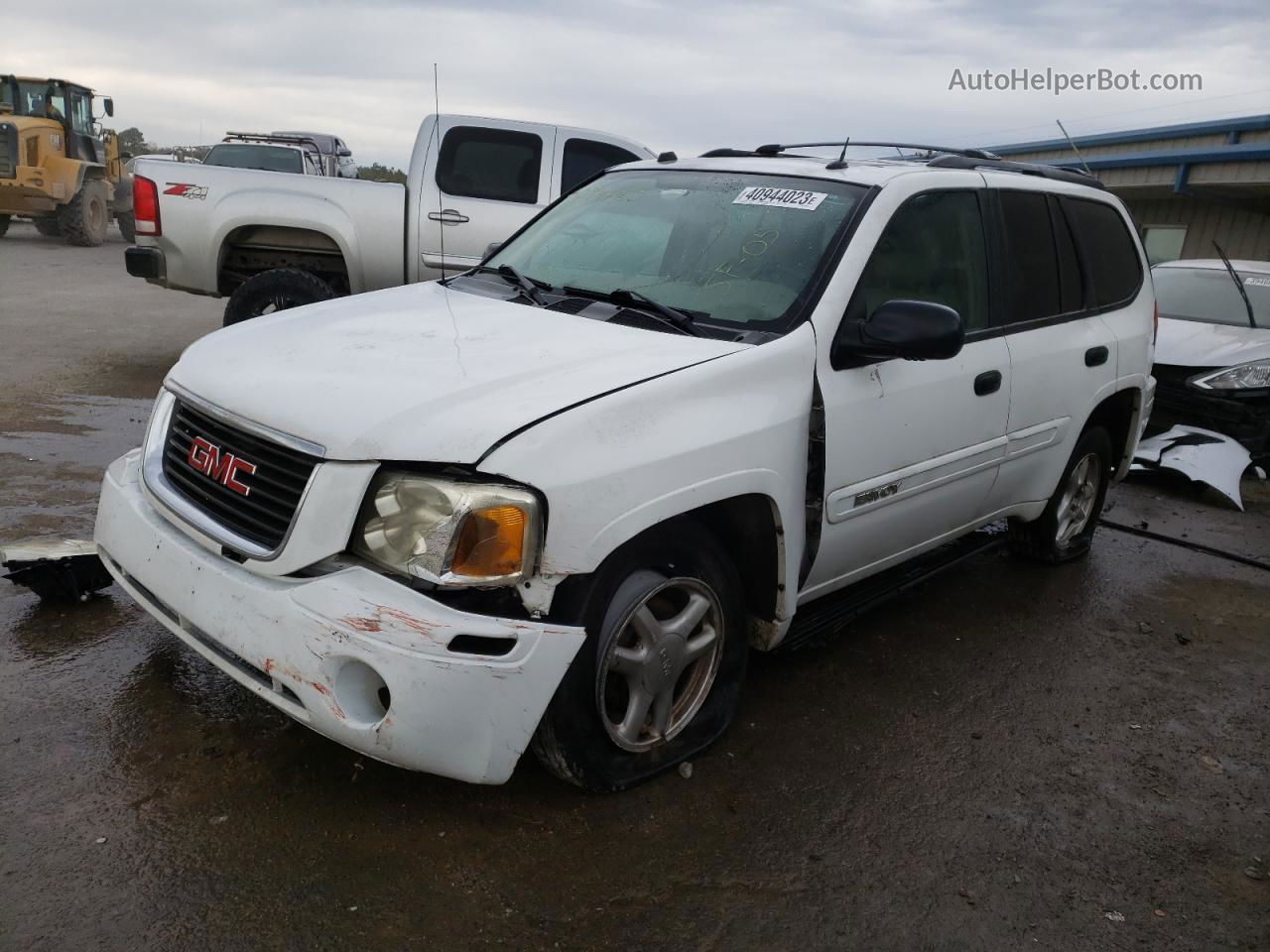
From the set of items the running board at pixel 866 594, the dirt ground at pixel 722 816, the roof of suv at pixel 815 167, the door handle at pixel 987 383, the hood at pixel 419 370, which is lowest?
the dirt ground at pixel 722 816

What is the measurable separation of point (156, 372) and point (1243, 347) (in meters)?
8.32

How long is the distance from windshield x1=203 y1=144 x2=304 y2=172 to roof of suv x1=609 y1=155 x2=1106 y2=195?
1134cm

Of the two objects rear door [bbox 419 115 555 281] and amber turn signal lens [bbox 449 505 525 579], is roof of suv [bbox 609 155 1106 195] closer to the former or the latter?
amber turn signal lens [bbox 449 505 525 579]

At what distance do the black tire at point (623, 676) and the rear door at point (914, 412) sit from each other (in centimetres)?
41

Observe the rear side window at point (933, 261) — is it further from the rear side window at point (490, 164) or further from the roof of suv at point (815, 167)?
the rear side window at point (490, 164)

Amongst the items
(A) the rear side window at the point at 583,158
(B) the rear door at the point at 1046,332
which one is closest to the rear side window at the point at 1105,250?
(B) the rear door at the point at 1046,332

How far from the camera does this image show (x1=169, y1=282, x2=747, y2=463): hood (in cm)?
247

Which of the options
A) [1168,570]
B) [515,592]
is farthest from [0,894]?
[1168,570]

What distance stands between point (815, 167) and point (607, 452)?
6.06ft

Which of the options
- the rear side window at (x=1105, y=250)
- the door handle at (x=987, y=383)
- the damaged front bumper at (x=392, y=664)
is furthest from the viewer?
the rear side window at (x=1105, y=250)

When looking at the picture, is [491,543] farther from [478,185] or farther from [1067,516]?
[478,185]

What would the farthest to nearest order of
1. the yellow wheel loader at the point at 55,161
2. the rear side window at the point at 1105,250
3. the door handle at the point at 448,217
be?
the yellow wheel loader at the point at 55,161 < the door handle at the point at 448,217 < the rear side window at the point at 1105,250

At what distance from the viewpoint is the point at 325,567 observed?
8.19 ft

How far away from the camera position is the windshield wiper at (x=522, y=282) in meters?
3.59
